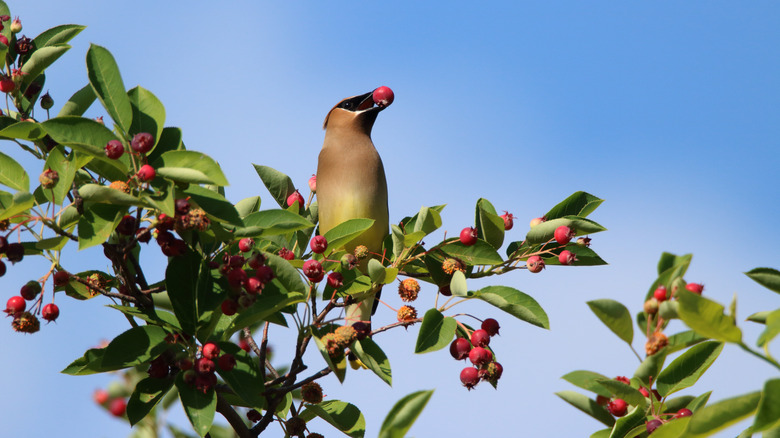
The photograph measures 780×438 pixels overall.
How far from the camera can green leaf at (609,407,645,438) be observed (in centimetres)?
241

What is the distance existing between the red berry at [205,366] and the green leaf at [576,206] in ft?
4.55

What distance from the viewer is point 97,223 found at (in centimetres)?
248

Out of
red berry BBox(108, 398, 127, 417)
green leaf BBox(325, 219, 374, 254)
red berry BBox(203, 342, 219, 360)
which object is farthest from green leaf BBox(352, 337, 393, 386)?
red berry BBox(108, 398, 127, 417)

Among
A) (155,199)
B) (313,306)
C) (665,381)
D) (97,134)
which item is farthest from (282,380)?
(665,381)

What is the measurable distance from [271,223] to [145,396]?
740mm

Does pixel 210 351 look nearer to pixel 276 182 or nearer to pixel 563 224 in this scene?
pixel 276 182

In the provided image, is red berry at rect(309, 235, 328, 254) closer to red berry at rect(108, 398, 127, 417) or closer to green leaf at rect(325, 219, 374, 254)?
green leaf at rect(325, 219, 374, 254)

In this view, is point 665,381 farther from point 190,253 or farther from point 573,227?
point 190,253

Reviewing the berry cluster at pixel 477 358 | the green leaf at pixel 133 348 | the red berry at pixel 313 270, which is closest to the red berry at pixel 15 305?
the green leaf at pixel 133 348

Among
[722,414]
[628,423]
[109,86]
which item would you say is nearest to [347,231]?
[109,86]

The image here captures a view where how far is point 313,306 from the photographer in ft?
9.90

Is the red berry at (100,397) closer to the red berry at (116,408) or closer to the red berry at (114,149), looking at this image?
the red berry at (116,408)

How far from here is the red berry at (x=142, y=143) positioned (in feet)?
8.05

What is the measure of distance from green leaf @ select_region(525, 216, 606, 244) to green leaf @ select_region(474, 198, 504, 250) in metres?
0.12
